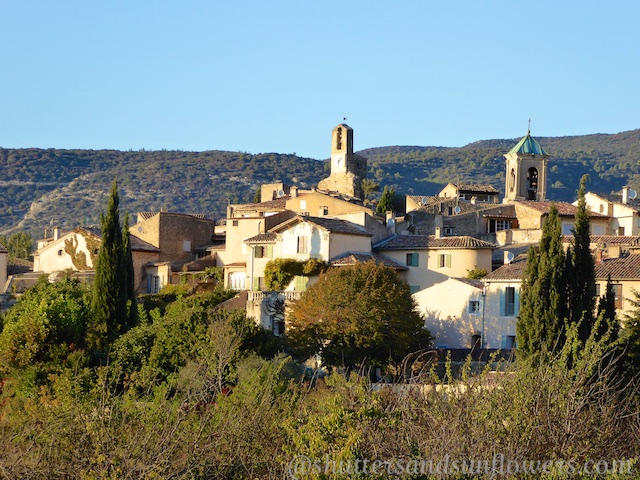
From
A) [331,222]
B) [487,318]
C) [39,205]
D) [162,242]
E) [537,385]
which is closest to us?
[537,385]

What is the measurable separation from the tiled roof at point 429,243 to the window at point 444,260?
0.34 metres

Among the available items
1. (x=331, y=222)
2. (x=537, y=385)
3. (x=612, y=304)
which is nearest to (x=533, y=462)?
(x=537, y=385)

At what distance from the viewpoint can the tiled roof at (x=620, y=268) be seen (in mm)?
44688

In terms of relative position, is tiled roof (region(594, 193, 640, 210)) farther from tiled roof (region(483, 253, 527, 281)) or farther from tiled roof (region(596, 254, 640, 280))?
tiled roof (region(596, 254, 640, 280))

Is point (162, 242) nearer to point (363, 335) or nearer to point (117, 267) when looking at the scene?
point (117, 267)

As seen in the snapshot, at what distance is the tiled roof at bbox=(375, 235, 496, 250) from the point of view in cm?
5266

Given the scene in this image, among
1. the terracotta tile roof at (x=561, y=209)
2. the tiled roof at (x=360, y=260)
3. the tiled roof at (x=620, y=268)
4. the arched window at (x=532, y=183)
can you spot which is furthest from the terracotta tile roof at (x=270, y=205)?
the tiled roof at (x=620, y=268)

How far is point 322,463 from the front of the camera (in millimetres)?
18656

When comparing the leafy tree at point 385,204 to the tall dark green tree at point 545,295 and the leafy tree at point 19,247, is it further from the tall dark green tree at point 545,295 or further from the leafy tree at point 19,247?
the tall dark green tree at point 545,295

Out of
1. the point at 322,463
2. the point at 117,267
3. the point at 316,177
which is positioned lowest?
the point at 322,463

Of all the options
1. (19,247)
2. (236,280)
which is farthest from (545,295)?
(19,247)

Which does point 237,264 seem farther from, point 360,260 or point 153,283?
point 360,260

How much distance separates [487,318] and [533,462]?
27.8 meters

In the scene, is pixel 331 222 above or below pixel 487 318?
above
